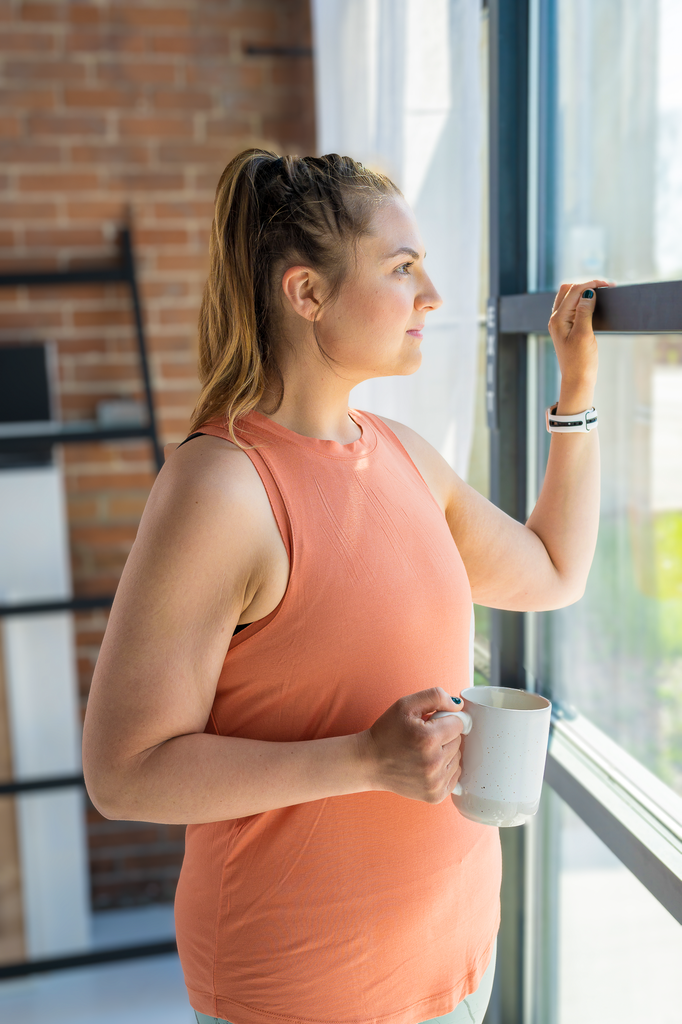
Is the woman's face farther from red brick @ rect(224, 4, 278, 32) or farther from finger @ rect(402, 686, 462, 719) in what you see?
red brick @ rect(224, 4, 278, 32)

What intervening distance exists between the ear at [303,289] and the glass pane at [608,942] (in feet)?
2.85

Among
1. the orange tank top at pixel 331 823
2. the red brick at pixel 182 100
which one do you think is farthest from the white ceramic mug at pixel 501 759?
the red brick at pixel 182 100

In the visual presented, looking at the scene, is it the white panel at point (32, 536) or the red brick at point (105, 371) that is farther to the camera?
the red brick at point (105, 371)

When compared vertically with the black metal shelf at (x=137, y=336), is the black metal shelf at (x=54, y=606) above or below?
below

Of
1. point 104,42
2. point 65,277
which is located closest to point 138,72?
point 104,42

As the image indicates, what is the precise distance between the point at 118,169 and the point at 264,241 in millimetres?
1934

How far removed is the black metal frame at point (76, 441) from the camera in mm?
2508

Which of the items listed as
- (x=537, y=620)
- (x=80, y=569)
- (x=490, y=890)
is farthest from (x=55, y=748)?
(x=490, y=890)

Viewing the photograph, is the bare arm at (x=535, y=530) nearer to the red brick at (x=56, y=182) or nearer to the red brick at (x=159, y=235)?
the red brick at (x=159, y=235)

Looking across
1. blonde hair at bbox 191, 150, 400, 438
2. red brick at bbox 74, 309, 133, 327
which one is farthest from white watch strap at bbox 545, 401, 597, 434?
red brick at bbox 74, 309, 133, 327

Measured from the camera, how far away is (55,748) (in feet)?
8.55

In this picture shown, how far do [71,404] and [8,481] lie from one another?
1.08ft

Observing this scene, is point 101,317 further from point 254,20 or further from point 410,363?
point 410,363

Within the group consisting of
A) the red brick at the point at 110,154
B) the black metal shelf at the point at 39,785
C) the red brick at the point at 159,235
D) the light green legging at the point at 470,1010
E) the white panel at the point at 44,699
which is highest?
the red brick at the point at 110,154
